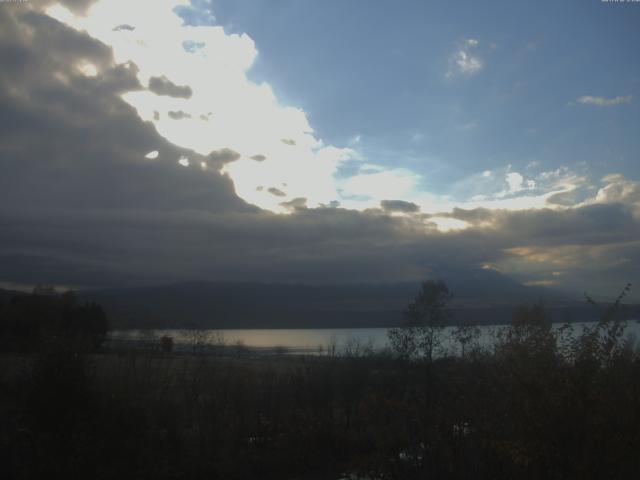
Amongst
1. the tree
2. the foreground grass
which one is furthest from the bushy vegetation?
the foreground grass

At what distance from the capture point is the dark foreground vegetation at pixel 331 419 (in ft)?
26.9

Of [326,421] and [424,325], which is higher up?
[424,325]

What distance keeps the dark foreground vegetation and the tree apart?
6.25m

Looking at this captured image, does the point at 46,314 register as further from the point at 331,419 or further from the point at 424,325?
the point at 331,419

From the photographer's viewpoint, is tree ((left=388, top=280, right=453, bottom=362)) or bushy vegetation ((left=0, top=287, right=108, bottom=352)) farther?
bushy vegetation ((left=0, top=287, right=108, bottom=352))

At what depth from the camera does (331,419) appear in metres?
20.5

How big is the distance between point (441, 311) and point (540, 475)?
98.6ft

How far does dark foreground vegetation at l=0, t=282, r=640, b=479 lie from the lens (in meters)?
8.20

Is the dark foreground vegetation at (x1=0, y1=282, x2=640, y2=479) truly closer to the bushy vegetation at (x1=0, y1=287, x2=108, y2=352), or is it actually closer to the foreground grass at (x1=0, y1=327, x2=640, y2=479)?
the foreground grass at (x1=0, y1=327, x2=640, y2=479)

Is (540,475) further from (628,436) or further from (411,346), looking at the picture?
(411,346)

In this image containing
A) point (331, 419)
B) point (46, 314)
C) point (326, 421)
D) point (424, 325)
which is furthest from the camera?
point (46, 314)

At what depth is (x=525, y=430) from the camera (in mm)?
8297

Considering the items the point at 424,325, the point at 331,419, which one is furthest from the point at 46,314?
the point at 331,419

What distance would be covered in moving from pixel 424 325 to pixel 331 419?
17.8 m
